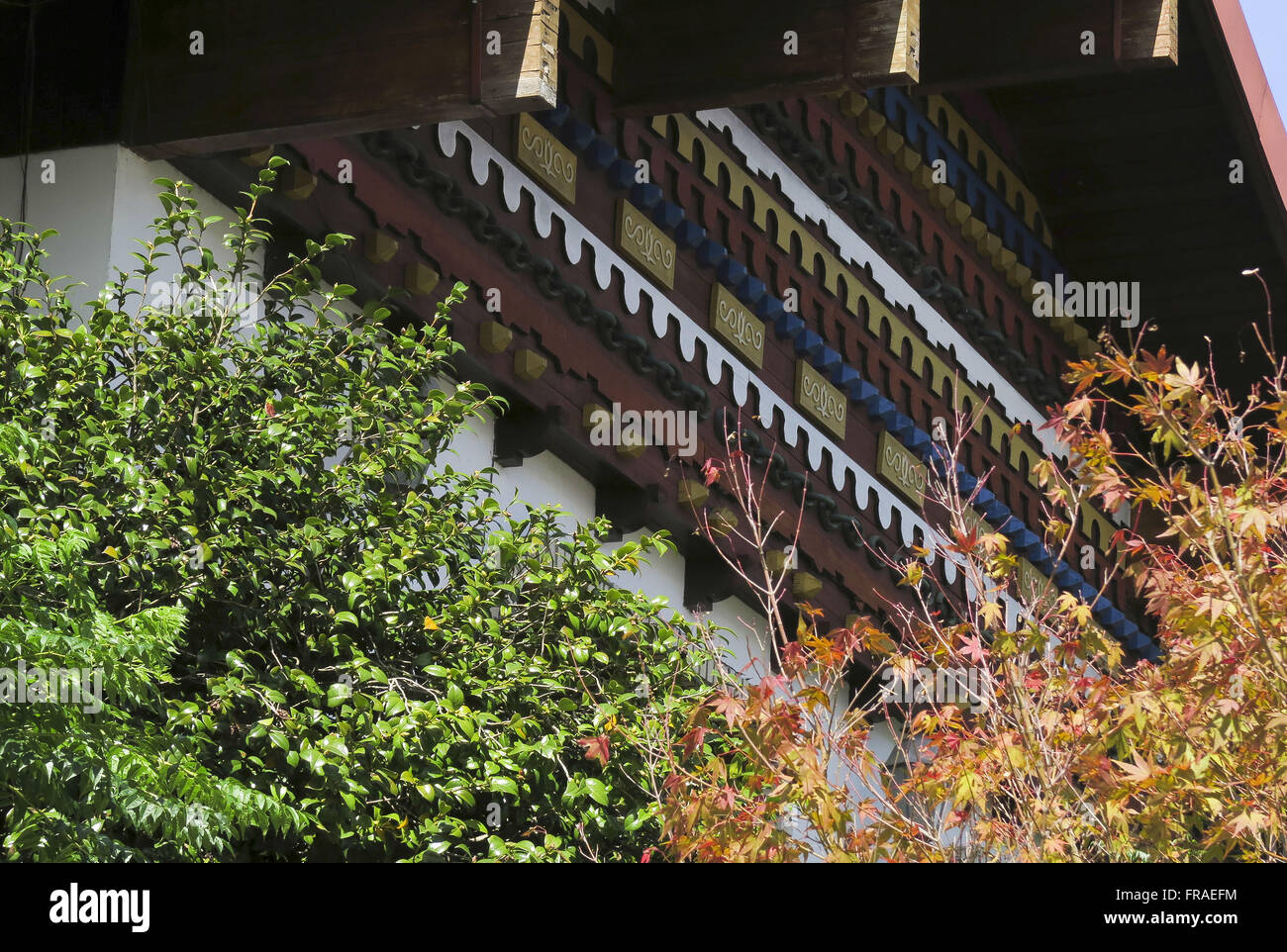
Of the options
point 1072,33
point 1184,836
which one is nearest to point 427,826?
point 1184,836

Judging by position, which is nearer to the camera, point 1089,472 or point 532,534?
point 1089,472

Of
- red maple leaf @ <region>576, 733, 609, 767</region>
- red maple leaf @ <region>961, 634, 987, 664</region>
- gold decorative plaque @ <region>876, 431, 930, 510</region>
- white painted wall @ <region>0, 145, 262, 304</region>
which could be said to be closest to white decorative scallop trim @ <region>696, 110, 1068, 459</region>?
gold decorative plaque @ <region>876, 431, 930, 510</region>

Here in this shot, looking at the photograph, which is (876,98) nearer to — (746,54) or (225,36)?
(746,54)

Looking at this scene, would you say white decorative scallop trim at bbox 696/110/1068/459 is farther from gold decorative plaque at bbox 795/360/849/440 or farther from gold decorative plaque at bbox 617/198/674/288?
gold decorative plaque at bbox 795/360/849/440

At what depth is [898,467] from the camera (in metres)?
10.2

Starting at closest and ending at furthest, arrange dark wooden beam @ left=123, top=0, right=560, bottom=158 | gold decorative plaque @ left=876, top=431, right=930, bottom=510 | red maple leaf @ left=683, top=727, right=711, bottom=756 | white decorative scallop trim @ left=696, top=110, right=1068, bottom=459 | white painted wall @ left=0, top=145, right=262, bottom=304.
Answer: red maple leaf @ left=683, top=727, right=711, bottom=756
dark wooden beam @ left=123, top=0, right=560, bottom=158
white painted wall @ left=0, top=145, right=262, bottom=304
white decorative scallop trim @ left=696, top=110, right=1068, bottom=459
gold decorative plaque @ left=876, top=431, right=930, bottom=510

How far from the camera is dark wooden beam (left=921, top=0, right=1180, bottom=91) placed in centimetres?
751

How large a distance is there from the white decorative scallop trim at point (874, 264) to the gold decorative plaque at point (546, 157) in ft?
2.49

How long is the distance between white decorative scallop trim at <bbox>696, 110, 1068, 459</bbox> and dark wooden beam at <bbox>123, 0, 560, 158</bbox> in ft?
7.97

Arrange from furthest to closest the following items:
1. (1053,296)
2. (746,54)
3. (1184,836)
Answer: (1053,296)
(746,54)
(1184,836)

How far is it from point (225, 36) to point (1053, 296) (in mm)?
6852

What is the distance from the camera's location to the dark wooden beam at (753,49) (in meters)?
6.66

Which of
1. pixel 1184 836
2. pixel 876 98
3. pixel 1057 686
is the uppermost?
pixel 876 98

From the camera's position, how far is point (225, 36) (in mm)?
6398
